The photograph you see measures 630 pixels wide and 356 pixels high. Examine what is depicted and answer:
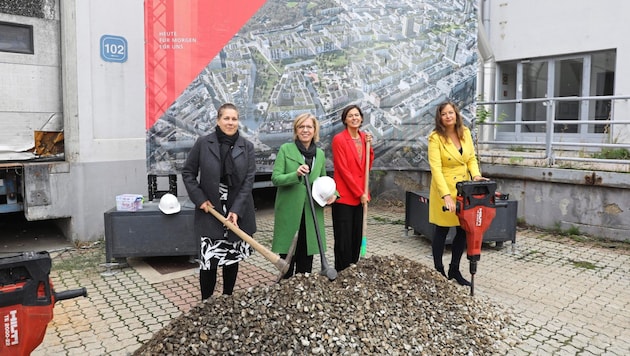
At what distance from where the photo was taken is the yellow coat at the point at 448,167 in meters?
4.41

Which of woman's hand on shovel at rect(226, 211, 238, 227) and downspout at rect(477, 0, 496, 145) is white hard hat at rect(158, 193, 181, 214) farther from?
downspout at rect(477, 0, 496, 145)

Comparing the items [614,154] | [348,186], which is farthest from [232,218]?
[614,154]

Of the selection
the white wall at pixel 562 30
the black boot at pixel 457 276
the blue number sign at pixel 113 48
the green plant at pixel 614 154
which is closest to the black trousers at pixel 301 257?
the black boot at pixel 457 276

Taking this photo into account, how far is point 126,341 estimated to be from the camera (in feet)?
11.9

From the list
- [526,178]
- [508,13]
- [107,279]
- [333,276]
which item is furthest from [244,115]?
[508,13]

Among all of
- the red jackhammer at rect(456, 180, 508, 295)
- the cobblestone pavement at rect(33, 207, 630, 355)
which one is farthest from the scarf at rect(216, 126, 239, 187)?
the red jackhammer at rect(456, 180, 508, 295)

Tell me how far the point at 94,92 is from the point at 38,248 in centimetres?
209

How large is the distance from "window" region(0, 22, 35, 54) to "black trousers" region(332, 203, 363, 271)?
14.3 feet

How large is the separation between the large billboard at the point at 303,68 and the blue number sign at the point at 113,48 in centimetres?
79

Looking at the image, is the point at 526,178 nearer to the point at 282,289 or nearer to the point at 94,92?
the point at 282,289

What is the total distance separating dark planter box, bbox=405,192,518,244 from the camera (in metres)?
6.03

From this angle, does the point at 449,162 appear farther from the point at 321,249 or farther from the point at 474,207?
the point at 321,249

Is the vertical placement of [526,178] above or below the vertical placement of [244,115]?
below

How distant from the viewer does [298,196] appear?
403 centimetres
